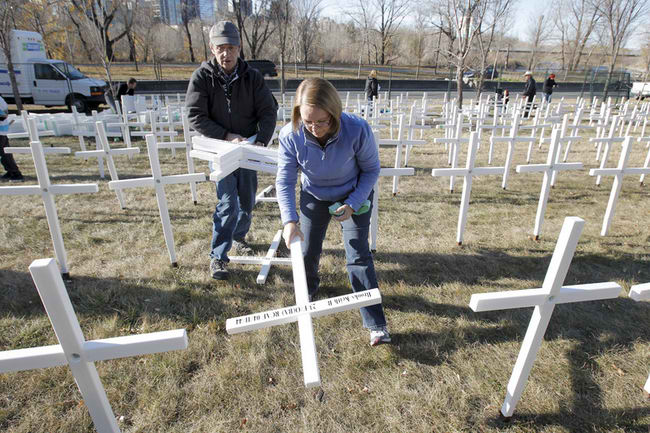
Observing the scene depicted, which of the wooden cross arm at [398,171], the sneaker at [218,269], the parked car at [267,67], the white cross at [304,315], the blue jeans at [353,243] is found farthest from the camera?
the parked car at [267,67]

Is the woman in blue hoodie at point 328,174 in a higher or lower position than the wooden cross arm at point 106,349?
higher

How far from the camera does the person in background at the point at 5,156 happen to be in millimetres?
5781

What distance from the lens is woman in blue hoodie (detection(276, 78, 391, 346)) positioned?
1.95 m

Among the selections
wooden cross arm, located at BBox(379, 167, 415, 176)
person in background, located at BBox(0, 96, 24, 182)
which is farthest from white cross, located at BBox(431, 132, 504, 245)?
person in background, located at BBox(0, 96, 24, 182)

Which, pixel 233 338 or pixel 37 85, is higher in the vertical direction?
pixel 37 85

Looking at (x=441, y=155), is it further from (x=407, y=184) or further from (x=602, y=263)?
(x=602, y=263)

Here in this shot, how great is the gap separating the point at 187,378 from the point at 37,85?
1632 cm

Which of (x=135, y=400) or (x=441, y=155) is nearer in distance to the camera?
(x=135, y=400)

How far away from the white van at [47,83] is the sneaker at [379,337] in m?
15.4

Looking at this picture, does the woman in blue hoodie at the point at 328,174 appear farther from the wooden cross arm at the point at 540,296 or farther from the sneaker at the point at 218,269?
the sneaker at the point at 218,269

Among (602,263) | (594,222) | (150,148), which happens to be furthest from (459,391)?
(594,222)

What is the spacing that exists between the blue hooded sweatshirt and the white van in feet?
49.0

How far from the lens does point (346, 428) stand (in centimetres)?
195

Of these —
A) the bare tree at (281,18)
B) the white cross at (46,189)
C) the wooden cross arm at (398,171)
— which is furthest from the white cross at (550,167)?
the bare tree at (281,18)
